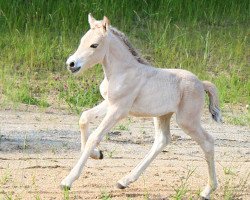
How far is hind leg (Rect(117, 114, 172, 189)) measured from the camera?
7551 mm

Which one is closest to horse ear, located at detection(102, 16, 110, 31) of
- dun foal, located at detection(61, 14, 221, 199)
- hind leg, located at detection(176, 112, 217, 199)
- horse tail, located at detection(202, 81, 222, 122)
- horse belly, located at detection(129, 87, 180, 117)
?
dun foal, located at detection(61, 14, 221, 199)

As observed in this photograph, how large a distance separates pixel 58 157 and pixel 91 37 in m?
1.99

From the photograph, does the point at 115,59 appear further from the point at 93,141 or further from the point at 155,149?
the point at 155,149

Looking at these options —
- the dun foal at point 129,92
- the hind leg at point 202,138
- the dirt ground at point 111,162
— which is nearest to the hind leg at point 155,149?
the dun foal at point 129,92

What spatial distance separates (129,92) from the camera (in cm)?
722

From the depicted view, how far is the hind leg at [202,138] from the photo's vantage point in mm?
7383

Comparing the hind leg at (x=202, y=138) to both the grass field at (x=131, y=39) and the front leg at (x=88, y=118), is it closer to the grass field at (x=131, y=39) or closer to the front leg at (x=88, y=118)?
the front leg at (x=88, y=118)

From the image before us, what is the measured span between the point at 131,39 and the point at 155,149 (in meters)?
7.56

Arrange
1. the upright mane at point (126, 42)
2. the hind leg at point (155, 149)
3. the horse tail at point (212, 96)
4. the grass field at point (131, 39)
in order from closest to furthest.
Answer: the upright mane at point (126, 42) → the hind leg at point (155, 149) → the horse tail at point (212, 96) → the grass field at point (131, 39)

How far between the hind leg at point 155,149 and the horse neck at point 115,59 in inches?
25.2

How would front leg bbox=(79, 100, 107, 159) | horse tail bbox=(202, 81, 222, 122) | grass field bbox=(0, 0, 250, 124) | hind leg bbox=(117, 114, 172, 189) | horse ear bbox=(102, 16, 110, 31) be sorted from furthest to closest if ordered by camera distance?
grass field bbox=(0, 0, 250, 124) → horse tail bbox=(202, 81, 222, 122) → hind leg bbox=(117, 114, 172, 189) → front leg bbox=(79, 100, 107, 159) → horse ear bbox=(102, 16, 110, 31)

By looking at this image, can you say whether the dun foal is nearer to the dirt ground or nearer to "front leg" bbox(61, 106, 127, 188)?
"front leg" bbox(61, 106, 127, 188)

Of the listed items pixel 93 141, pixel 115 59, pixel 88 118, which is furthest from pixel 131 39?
pixel 93 141

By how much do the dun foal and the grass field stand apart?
4768mm
